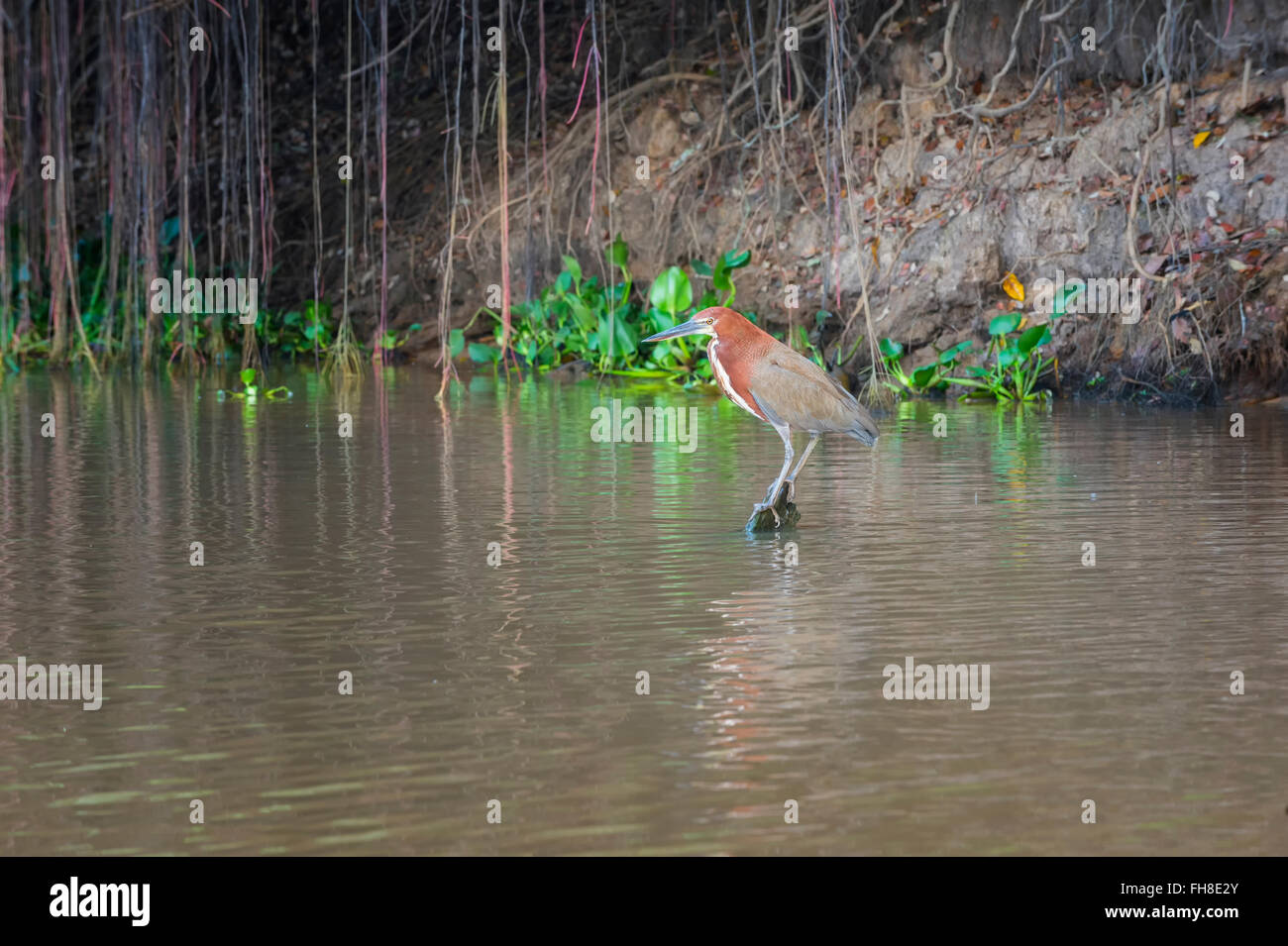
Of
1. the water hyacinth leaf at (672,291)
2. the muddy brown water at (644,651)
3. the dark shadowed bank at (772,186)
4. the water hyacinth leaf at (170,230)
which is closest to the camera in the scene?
the muddy brown water at (644,651)

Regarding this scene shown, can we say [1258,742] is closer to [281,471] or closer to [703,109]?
[281,471]

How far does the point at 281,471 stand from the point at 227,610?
10.6ft

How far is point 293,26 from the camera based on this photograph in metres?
20.3

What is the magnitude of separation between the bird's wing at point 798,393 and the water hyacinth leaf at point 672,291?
22.1ft

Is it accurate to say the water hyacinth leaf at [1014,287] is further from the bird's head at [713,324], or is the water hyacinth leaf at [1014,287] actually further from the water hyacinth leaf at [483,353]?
the bird's head at [713,324]

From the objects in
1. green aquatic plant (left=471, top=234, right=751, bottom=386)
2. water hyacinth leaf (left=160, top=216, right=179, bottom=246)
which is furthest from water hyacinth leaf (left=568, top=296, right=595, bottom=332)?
water hyacinth leaf (left=160, top=216, right=179, bottom=246)

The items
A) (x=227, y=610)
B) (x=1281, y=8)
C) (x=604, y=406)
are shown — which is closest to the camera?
(x=227, y=610)

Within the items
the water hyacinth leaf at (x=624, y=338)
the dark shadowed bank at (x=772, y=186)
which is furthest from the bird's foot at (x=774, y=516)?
the water hyacinth leaf at (x=624, y=338)

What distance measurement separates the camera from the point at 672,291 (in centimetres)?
1380

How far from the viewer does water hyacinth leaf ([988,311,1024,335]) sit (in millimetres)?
12477

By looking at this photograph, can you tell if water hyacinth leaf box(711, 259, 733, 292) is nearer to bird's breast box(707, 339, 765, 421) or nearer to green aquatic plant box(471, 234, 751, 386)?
green aquatic plant box(471, 234, 751, 386)

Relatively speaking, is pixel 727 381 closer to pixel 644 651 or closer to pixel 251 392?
pixel 644 651

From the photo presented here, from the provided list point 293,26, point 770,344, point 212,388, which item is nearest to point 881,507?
point 770,344

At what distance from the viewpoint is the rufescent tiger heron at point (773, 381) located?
22.9 feet
